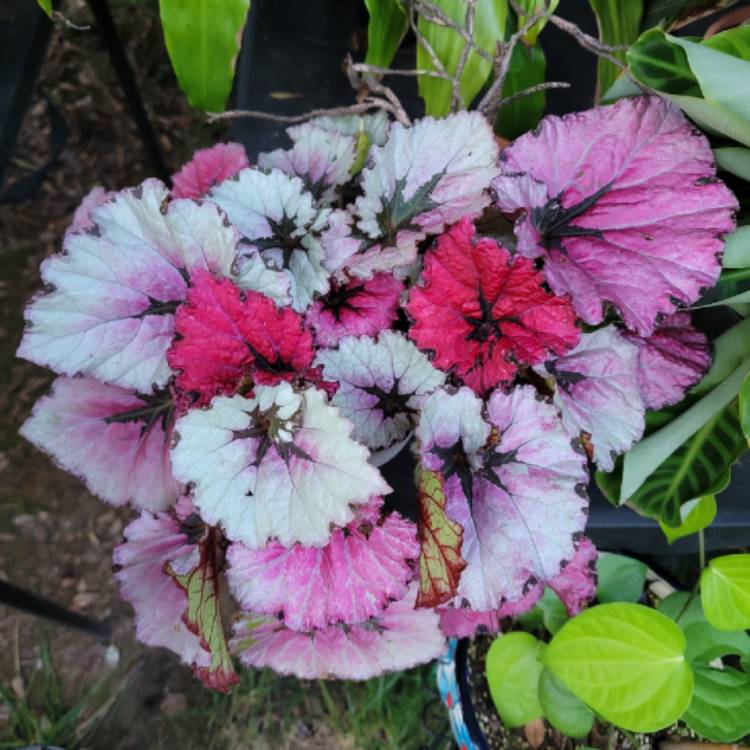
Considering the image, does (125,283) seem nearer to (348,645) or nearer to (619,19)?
(348,645)

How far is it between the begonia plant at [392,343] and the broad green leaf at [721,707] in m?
0.33

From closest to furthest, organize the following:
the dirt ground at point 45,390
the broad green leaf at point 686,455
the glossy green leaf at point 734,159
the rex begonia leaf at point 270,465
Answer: the rex begonia leaf at point 270,465
the glossy green leaf at point 734,159
the broad green leaf at point 686,455
the dirt ground at point 45,390

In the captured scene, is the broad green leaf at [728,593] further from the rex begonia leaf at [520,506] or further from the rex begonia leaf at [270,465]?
the rex begonia leaf at [270,465]

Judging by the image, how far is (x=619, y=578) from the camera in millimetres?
875

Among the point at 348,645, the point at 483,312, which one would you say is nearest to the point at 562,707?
the point at 348,645

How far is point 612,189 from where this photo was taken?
56cm

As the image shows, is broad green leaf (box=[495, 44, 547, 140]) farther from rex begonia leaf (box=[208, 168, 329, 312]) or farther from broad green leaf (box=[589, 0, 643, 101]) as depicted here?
rex begonia leaf (box=[208, 168, 329, 312])

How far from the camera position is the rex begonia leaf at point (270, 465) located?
1.58ft

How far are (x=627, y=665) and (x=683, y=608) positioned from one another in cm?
22

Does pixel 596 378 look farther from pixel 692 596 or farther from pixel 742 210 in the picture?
pixel 692 596

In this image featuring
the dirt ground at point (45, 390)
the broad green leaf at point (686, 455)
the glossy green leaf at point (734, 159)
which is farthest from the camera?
the dirt ground at point (45, 390)

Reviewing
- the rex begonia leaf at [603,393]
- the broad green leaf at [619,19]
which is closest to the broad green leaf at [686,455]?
the rex begonia leaf at [603,393]

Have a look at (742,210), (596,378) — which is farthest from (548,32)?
(596,378)

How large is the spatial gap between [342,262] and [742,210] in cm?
33
